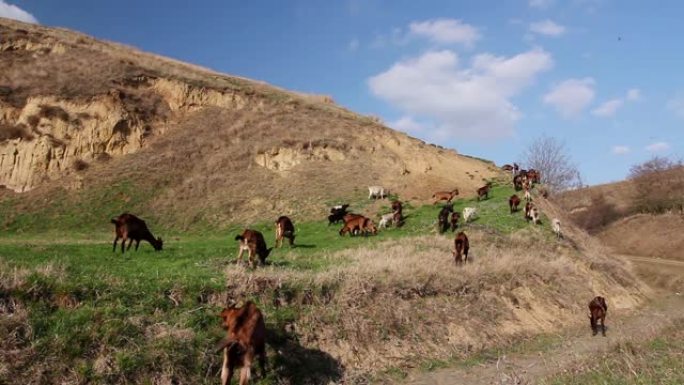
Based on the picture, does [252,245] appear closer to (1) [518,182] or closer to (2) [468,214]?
(2) [468,214]

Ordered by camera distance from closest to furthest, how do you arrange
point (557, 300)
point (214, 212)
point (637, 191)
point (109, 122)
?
point (557, 300) < point (214, 212) < point (109, 122) < point (637, 191)

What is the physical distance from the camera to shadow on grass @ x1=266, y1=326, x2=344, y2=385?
11.9 meters

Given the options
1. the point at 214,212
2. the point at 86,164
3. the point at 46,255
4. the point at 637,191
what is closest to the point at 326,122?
the point at 214,212

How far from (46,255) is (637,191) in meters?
71.5

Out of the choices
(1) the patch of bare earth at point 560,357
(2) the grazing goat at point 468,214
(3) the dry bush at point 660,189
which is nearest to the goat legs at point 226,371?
(1) the patch of bare earth at point 560,357

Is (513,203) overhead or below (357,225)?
overhead

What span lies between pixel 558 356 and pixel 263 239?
9844mm

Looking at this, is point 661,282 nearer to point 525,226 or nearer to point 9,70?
point 525,226

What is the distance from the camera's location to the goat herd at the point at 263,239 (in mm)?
10312

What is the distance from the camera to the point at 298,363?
12.5 m

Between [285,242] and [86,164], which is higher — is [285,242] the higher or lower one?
the lower one

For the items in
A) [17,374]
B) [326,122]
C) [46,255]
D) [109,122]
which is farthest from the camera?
[326,122]

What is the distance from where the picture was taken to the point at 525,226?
27641mm

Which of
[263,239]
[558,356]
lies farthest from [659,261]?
[263,239]
